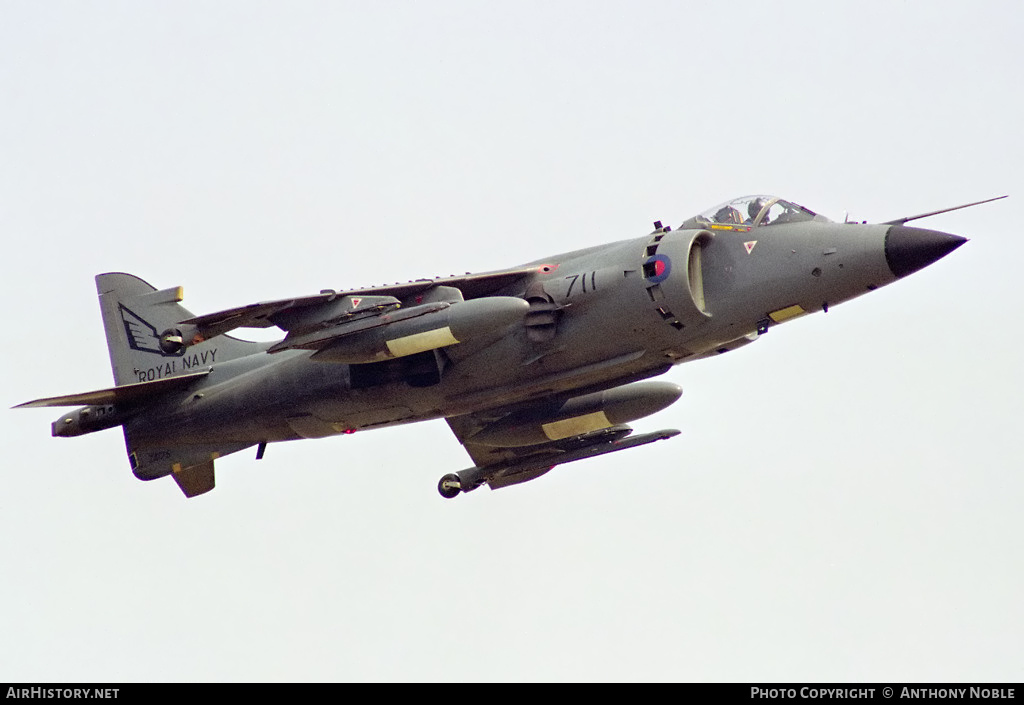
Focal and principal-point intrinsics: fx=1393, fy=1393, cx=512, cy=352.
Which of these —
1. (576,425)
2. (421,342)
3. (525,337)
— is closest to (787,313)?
(525,337)

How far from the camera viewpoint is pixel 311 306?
60.4ft

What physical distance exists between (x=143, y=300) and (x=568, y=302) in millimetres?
7875

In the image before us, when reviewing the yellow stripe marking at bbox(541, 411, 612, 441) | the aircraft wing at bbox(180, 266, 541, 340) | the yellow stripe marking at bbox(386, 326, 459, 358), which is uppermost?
the aircraft wing at bbox(180, 266, 541, 340)

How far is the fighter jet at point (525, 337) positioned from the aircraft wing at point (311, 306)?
0.02 metres

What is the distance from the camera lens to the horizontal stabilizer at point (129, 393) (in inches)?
782

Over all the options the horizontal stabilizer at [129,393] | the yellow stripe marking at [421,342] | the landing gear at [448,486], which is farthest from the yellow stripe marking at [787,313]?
the horizontal stabilizer at [129,393]

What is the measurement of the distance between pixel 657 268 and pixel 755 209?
5.23 feet

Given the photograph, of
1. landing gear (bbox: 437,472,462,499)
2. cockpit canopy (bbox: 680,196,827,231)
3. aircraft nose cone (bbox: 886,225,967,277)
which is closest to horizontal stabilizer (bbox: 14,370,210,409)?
landing gear (bbox: 437,472,462,499)

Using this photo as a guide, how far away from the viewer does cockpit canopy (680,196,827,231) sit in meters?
18.0

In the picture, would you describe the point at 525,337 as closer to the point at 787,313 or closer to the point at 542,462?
the point at 787,313

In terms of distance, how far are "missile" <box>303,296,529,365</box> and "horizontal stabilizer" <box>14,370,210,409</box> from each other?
2881 mm

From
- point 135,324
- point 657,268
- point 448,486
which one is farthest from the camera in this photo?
point 135,324

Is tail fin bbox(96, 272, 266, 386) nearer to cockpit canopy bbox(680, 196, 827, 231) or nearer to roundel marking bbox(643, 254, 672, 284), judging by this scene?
roundel marking bbox(643, 254, 672, 284)

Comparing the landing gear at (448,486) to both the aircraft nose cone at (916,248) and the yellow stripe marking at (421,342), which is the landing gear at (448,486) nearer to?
the yellow stripe marking at (421,342)
